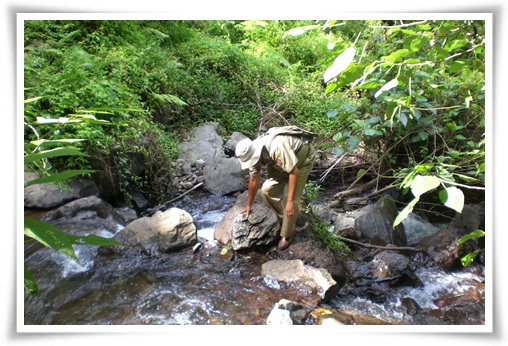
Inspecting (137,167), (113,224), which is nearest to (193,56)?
(137,167)

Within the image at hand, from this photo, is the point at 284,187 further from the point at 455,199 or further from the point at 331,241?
the point at 455,199

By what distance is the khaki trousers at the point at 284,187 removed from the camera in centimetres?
308

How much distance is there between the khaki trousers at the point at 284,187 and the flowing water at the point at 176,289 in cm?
31

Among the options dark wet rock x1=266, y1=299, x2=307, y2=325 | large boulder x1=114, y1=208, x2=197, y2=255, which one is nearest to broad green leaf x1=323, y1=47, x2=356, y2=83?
dark wet rock x1=266, y1=299, x2=307, y2=325

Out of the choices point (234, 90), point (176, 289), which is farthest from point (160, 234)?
point (234, 90)

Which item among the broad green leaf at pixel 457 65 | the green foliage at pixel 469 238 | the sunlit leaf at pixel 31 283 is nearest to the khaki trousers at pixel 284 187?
the broad green leaf at pixel 457 65

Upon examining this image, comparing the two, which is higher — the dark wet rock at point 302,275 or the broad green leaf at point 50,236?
the broad green leaf at point 50,236

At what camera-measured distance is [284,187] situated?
3301 mm

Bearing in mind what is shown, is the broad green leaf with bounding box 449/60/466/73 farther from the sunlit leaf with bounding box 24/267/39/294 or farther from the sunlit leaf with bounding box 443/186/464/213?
the sunlit leaf with bounding box 24/267/39/294

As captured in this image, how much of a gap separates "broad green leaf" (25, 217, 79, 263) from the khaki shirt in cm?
208

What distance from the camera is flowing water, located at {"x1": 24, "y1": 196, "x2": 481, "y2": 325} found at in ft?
7.43

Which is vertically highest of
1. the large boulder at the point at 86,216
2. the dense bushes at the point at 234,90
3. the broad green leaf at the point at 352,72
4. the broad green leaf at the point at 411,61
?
the dense bushes at the point at 234,90

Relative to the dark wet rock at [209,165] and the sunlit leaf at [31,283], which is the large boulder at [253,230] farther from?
the sunlit leaf at [31,283]
